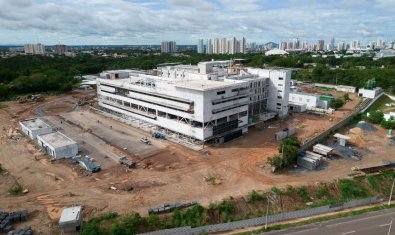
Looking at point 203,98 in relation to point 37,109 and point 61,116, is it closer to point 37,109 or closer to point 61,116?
point 61,116

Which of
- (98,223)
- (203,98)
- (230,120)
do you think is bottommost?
(98,223)

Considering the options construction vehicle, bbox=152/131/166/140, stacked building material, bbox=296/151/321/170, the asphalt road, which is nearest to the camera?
the asphalt road

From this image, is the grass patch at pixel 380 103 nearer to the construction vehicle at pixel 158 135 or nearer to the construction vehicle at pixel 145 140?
the construction vehicle at pixel 158 135

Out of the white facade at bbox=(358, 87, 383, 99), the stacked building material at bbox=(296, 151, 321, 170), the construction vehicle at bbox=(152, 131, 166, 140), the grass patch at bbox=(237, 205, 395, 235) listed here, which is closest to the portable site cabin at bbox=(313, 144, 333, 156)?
the stacked building material at bbox=(296, 151, 321, 170)

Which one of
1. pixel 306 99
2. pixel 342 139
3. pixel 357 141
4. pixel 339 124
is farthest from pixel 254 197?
pixel 306 99

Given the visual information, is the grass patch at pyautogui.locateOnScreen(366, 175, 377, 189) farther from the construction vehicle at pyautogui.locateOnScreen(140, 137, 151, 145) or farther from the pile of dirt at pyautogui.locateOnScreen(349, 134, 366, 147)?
the construction vehicle at pyautogui.locateOnScreen(140, 137, 151, 145)

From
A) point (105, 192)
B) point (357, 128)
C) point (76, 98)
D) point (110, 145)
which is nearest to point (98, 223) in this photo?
point (105, 192)
